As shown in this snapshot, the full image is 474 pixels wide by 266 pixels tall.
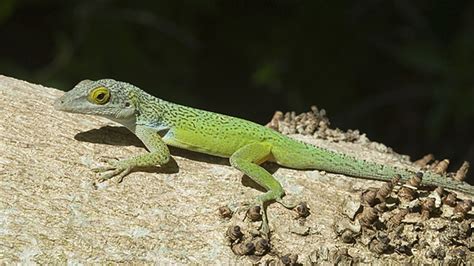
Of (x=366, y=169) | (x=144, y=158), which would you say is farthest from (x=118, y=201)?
(x=366, y=169)

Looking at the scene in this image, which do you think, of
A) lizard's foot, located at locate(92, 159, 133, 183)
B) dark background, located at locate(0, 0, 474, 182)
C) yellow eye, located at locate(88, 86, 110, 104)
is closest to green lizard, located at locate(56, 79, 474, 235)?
yellow eye, located at locate(88, 86, 110, 104)

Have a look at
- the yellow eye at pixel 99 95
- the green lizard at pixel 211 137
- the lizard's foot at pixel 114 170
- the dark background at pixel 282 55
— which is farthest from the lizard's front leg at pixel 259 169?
the dark background at pixel 282 55

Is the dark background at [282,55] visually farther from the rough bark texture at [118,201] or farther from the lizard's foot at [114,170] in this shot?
the lizard's foot at [114,170]

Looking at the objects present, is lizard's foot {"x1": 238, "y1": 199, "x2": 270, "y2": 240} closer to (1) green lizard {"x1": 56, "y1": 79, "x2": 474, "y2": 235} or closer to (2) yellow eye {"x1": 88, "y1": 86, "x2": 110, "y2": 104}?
(1) green lizard {"x1": 56, "y1": 79, "x2": 474, "y2": 235}

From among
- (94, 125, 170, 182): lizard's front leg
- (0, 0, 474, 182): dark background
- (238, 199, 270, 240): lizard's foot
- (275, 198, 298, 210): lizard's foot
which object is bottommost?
(238, 199, 270, 240): lizard's foot

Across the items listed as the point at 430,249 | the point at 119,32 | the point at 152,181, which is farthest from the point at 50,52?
the point at 430,249

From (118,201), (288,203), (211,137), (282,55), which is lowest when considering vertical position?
(118,201)

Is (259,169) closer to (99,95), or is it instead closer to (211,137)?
(211,137)

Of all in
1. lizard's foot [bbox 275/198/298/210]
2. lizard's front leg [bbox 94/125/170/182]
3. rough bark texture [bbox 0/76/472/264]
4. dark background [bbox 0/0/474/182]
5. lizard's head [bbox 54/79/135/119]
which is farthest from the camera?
dark background [bbox 0/0/474/182]
